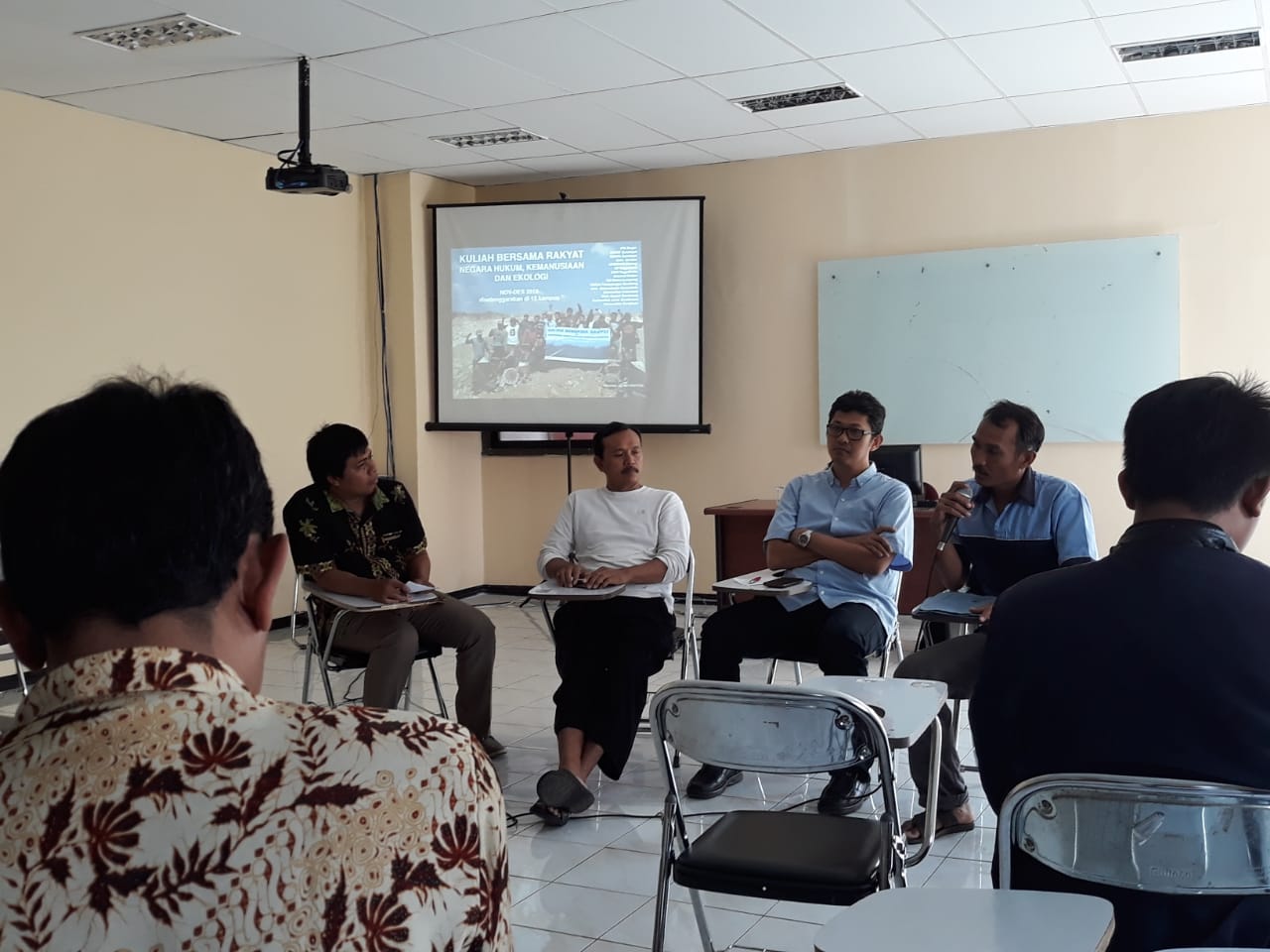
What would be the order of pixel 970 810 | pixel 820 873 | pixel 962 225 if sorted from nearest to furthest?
1. pixel 820 873
2. pixel 970 810
3. pixel 962 225

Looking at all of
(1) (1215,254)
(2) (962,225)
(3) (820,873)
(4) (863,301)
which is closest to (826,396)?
(4) (863,301)

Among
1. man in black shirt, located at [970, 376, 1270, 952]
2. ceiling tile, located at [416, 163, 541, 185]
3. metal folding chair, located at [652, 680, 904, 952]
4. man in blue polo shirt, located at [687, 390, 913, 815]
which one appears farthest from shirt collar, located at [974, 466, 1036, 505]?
ceiling tile, located at [416, 163, 541, 185]

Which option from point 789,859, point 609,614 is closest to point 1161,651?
point 789,859

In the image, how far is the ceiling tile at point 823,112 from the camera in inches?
236

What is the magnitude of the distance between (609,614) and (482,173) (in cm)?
427

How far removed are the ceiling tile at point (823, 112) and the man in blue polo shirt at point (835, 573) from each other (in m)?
2.46

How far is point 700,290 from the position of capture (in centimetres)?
725

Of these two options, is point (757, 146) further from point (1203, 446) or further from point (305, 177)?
point (1203, 446)

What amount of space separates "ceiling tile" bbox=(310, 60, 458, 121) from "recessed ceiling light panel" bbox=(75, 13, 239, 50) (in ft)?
1.75

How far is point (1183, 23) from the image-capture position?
4812 mm

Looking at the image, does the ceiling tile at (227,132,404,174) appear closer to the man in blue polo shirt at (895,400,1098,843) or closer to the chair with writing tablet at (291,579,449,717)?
the chair with writing tablet at (291,579,449,717)

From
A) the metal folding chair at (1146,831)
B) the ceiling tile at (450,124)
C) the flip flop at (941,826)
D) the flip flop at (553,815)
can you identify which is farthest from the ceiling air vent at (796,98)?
the metal folding chair at (1146,831)

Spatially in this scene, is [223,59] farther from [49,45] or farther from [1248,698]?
[1248,698]

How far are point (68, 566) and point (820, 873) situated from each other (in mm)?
1620
